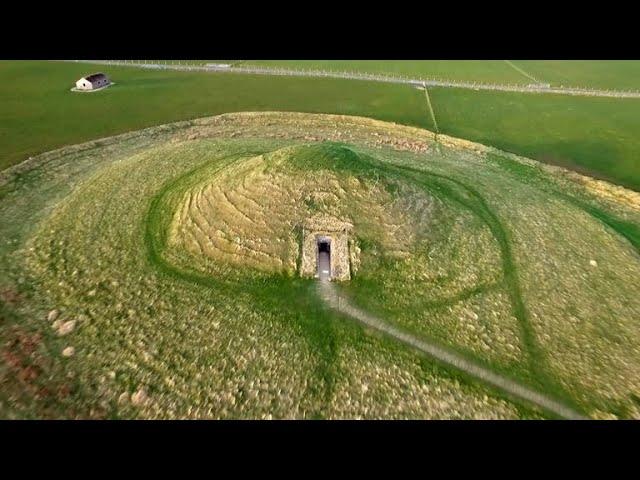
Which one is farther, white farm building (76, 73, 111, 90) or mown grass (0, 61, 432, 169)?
white farm building (76, 73, 111, 90)

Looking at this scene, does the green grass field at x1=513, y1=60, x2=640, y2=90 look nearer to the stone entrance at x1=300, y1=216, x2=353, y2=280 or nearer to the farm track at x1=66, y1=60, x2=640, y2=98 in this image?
the farm track at x1=66, y1=60, x2=640, y2=98

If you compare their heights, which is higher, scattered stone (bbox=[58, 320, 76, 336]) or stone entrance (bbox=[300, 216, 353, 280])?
stone entrance (bbox=[300, 216, 353, 280])

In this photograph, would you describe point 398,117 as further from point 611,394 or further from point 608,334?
point 611,394

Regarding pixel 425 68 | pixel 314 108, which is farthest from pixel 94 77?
pixel 425 68

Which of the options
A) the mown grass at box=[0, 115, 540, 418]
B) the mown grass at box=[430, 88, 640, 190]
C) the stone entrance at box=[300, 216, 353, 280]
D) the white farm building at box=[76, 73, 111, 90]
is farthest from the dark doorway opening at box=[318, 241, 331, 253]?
the white farm building at box=[76, 73, 111, 90]

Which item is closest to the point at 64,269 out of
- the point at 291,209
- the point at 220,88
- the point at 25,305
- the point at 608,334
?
the point at 25,305

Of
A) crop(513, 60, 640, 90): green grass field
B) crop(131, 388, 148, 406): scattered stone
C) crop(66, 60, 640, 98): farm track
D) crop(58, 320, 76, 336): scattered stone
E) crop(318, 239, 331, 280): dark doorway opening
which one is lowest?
crop(131, 388, 148, 406): scattered stone

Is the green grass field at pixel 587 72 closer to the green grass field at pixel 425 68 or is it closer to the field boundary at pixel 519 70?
the field boundary at pixel 519 70
